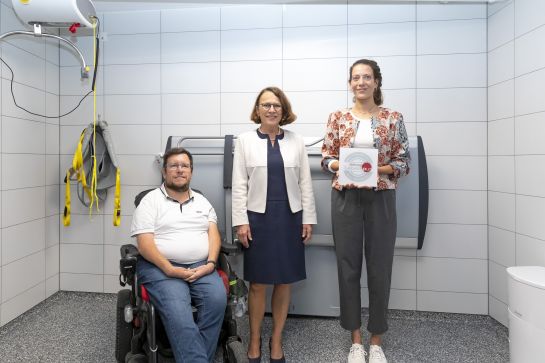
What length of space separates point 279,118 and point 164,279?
37.4 inches

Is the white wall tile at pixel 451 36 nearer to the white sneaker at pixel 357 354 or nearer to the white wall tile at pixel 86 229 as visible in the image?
the white sneaker at pixel 357 354

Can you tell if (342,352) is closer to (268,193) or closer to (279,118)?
(268,193)

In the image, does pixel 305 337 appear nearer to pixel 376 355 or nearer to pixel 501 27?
pixel 376 355

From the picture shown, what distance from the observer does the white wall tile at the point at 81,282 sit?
277 centimetres

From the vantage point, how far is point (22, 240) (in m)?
2.43

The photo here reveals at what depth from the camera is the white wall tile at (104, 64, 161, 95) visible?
2.66m

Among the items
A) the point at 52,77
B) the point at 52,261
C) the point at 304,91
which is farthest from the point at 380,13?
the point at 52,261

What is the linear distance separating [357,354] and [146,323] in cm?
104

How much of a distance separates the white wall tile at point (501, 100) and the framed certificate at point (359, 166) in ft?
3.51

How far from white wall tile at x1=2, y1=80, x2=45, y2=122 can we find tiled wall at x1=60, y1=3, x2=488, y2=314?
0.21 m

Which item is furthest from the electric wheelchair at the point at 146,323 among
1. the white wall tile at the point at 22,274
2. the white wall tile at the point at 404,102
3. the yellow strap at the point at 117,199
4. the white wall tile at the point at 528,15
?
the white wall tile at the point at 528,15

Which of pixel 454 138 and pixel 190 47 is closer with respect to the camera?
pixel 454 138

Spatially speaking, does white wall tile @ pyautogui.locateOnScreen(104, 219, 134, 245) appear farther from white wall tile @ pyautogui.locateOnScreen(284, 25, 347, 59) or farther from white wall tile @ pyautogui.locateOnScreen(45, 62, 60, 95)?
white wall tile @ pyautogui.locateOnScreen(284, 25, 347, 59)

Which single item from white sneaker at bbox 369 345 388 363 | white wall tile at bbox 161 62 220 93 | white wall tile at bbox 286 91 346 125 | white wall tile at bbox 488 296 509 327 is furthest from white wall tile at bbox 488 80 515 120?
white wall tile at bbox 161 62 220 93
